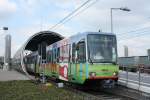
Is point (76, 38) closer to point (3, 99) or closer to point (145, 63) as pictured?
point (3, 99)

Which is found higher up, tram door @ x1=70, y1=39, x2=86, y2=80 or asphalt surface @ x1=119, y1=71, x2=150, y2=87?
tram door @ x1=70, y1=39, x2=86, y2=80

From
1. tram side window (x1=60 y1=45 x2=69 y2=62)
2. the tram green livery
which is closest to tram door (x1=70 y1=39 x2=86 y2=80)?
the tram green livery

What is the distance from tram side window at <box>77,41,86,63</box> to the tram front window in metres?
0.39

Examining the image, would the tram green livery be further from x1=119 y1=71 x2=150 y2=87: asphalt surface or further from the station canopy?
the station canopy

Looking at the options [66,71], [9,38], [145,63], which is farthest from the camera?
[9,38]

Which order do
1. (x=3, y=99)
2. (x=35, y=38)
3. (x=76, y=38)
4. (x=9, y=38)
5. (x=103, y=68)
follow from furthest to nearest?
(x=9, y=38), (x=35, y=38), (x=76, y=38), (x=103, y=68), (x=3, y=99)

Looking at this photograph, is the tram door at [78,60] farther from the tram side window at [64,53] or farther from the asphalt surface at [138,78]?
the asphalt surface at [138,78]

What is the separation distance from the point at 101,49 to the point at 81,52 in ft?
3.75

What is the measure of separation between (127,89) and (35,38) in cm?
2198

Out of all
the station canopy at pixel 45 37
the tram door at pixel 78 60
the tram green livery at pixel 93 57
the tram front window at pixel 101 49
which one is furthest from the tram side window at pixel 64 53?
the station canopy at pixel 45 37

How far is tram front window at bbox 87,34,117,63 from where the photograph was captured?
71.8 ft

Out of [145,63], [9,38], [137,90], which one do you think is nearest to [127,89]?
[137,90]

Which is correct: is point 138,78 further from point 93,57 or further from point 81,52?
point 81,52

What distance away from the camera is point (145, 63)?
61062mm
